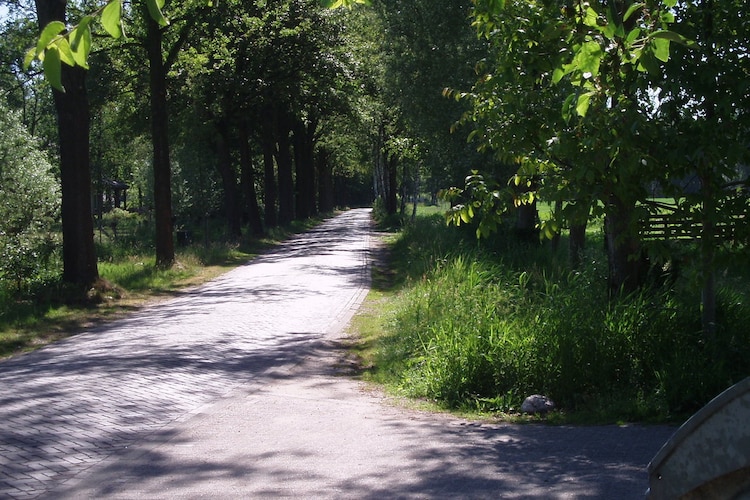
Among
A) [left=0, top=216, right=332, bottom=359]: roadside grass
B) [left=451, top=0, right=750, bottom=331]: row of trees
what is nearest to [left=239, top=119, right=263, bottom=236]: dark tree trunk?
[left=0, top=216, right=332, bottom=359]: roadside grass

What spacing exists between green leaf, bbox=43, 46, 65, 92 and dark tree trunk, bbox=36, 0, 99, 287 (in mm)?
16201

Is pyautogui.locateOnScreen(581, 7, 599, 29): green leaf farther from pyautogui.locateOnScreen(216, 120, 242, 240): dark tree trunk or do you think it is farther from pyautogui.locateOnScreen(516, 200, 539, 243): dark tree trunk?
pyautogui.locateOnScreen(216, 120, 242, 240): dark tree trunk

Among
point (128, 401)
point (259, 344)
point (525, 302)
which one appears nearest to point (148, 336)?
point (259, 344)

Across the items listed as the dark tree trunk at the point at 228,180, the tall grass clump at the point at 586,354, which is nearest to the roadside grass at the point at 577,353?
the tall grass clump at the point at 586,354

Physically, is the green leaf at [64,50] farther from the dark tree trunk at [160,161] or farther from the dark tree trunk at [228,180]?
the dark tree trunk at [228,180]

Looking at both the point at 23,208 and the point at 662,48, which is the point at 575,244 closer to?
the point at 662,48

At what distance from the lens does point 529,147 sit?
30.1 ft

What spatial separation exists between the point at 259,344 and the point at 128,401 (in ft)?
15.3

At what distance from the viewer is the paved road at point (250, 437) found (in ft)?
20.0

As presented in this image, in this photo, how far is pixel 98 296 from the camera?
61.3 feet

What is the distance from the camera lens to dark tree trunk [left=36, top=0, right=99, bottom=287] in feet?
61.1

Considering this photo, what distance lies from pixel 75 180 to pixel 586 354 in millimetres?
13196

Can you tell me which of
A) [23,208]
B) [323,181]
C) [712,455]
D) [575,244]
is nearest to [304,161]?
[323,181]

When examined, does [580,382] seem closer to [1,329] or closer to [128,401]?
[128,401]
